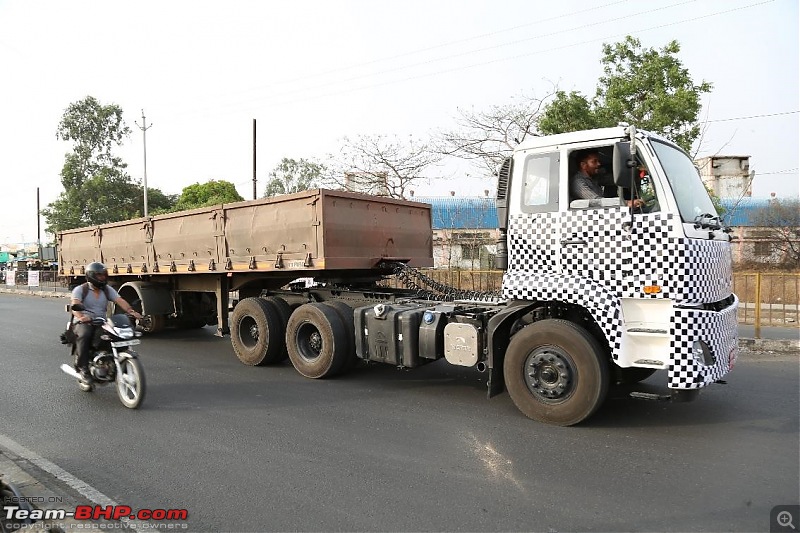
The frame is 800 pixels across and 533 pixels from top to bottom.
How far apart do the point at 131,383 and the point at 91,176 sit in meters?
40.6

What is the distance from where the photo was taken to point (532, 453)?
189 inches

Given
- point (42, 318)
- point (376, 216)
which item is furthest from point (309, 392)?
point (42, 318)

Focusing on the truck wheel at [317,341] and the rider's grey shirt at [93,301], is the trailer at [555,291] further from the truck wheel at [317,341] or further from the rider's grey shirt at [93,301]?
the rider's grey shirt at [93,301]

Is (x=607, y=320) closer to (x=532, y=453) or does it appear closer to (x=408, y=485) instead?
(x=532, y=453)

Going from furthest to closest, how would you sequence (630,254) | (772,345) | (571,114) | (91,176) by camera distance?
(91,176), (571,114), (772,345), (630,254)

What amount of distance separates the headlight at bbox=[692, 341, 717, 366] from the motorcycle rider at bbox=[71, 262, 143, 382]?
6.12 m

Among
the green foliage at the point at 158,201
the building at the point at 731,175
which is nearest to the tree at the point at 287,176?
the green foliage at the point at 158,201

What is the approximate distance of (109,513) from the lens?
377cm

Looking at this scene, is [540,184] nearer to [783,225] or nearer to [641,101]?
[641,101]

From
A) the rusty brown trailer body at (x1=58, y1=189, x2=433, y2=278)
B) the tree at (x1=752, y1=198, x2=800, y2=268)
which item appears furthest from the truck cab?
the tree at (x1=752, y1=198, x2=800, y2=268)

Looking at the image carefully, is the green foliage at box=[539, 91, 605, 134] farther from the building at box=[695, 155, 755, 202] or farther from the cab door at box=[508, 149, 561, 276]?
the building at box=[695, 155, 755, 202]

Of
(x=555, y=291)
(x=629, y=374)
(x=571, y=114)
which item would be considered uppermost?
(x=571, y=114)

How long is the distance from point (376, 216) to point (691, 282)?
188 inches

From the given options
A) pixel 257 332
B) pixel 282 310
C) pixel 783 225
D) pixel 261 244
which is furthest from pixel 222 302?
pixel 783 225
